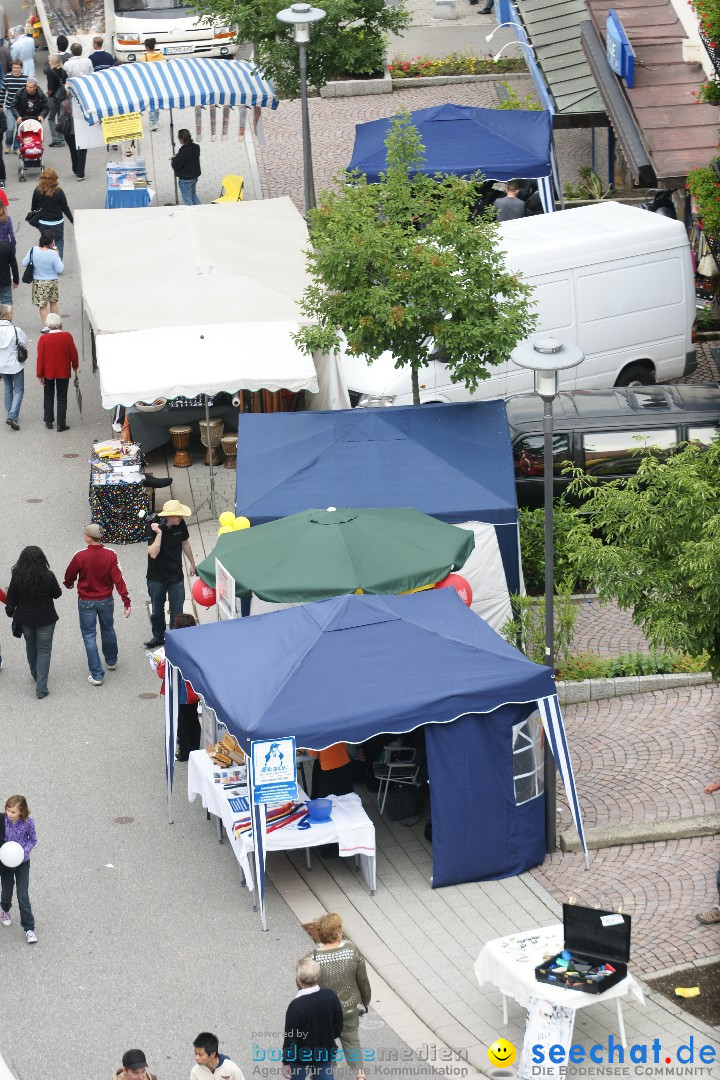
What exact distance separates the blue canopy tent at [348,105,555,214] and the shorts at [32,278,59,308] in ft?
15.4

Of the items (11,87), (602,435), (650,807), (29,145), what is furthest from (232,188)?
(650,807)

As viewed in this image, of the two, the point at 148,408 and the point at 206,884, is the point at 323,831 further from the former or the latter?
the point at 148,408

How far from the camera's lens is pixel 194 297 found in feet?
68.4

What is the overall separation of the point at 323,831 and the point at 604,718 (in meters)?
3.61

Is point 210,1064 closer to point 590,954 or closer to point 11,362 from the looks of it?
point 590,954

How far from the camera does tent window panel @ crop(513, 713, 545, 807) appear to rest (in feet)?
43.4

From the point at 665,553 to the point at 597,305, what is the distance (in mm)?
8597

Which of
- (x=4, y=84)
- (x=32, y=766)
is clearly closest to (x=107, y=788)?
(x=32, y=766)

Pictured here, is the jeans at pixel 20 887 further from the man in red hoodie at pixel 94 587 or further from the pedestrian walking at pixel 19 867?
the man in red hoodie at pixel 94 587

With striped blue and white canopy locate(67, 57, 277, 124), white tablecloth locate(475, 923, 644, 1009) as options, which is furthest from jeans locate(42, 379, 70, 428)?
white tablecloth locate(475, 923, 644, 1009)

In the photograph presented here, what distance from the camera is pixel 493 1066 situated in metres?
11.1

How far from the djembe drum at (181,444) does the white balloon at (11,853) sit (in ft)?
31.1

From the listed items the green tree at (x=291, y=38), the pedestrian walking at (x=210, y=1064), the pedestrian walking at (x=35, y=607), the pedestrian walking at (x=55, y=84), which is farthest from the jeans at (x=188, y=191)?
the pedestrian walking at (x=210, y=1064)

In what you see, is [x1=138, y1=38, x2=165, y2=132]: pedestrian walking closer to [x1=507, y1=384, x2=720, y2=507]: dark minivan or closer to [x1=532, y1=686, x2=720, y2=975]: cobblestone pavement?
[x1=507, y1=384, x2=720, y2=507]: dark minivan
